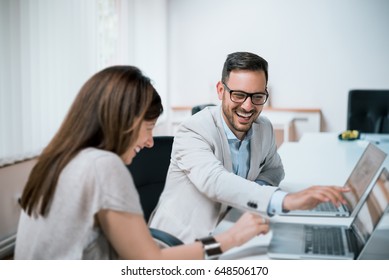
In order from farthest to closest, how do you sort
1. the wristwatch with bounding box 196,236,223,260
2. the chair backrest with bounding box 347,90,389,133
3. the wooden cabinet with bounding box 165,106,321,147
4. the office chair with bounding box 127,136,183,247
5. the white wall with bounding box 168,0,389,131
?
the chair backrest with bounding box 347,90,389,133 → the wooden cabinet with bounding box 165,106,321,147 → the white wall with bounding box 168,0,389,131 → the office chair with bounding box 127,136,183,247 → the wristwatch with bounding box 196,236,223,260

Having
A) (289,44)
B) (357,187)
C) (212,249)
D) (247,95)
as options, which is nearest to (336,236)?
(357,187)

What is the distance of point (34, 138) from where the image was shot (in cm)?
177

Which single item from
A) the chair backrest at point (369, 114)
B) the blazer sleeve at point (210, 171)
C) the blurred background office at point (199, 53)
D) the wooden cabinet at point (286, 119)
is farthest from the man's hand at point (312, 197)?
the chair backrest at point (369, 114)

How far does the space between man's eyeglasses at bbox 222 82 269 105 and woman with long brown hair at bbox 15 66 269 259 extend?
16.7 inches

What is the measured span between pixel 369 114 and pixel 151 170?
1.75 metres

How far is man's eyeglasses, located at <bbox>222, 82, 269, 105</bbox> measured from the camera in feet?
3.66

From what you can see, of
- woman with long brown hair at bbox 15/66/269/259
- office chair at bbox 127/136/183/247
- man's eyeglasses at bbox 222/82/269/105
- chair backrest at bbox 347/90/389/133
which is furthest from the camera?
chair backrest at bbox 347/90/389/133

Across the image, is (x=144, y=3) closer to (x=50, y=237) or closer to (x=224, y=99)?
(x=224, y=99)

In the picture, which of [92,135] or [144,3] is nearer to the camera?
[92,135]

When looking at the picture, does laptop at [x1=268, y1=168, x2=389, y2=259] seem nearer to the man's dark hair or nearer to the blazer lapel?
the blazer lapel

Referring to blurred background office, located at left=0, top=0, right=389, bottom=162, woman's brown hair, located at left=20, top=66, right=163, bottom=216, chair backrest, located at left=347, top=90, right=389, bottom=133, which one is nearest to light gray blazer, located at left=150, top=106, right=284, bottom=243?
woman's brown hair, located at left=20, top=66, right=163, bottom=216

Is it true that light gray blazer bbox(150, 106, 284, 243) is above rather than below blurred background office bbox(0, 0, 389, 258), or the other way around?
below
